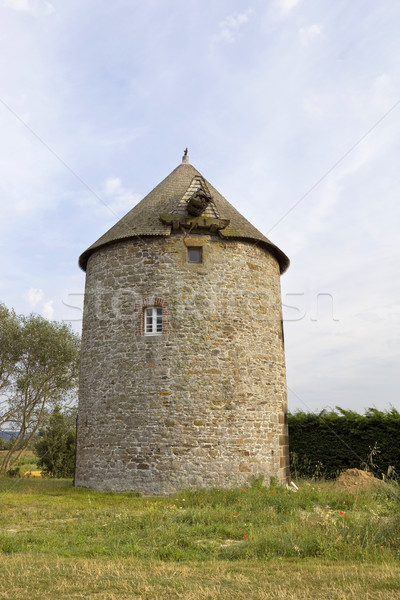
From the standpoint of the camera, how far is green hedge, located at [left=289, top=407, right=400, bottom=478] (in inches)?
578

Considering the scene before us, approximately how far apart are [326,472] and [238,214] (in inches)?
342

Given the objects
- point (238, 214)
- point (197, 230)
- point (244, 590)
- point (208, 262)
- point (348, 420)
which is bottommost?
point (244, 590)

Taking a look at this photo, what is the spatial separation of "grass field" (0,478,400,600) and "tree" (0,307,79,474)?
1114cm

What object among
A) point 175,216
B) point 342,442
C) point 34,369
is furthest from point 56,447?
point 175,216

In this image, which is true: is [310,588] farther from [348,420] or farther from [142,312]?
[348,420]

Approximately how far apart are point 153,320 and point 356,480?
23.1ft

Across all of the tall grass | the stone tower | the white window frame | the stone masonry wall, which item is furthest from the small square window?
the tall grass

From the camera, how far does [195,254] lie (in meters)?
13.4

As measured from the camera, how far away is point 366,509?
30.2 ft

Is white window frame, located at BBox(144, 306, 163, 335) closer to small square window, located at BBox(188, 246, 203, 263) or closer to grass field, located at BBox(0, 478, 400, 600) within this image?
small square window, located at BBox(188, 246, 203, 263)

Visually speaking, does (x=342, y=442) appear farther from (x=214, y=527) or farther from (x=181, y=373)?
(x=214, y=527)

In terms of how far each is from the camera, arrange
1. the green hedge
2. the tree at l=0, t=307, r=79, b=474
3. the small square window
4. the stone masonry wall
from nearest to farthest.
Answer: the stone masonry wall → the small square window → the green hedge → the tree at l=0, t=307, r=79, b=474

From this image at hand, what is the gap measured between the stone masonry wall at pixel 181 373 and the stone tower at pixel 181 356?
3 centimetres

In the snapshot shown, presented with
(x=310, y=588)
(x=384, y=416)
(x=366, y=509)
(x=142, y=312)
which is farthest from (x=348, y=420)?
(x=310, y=588)
